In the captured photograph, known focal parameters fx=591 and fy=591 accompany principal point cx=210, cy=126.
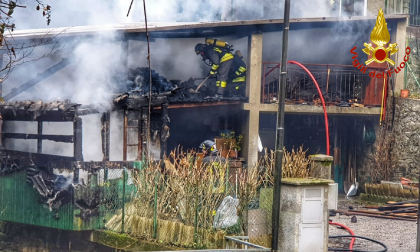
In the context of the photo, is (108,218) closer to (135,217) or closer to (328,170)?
(135,217)

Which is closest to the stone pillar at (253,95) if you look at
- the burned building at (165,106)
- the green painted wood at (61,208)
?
the burned building at (165,106)

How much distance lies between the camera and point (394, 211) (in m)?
16.9

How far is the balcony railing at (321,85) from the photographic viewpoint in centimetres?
2050

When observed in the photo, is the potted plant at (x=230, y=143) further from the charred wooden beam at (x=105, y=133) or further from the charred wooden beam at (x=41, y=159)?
the charred wooden beam at (x=41, y=159)

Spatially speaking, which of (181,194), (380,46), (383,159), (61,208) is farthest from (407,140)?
(61,208)

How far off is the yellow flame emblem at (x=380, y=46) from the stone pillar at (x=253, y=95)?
13.3 ft

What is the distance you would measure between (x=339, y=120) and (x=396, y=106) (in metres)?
2.58

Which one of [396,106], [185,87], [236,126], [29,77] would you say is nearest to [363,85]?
[396,106]

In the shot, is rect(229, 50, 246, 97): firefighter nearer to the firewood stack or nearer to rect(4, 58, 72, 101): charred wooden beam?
the firewood stack

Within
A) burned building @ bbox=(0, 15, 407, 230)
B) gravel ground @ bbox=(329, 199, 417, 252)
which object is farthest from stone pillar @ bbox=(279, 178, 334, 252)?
burned building @ bbox=(0, 15, 407, 230)

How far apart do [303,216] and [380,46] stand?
462 inches

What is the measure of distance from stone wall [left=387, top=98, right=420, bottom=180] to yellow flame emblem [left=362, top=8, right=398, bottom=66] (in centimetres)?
166

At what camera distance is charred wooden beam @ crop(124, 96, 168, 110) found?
1564 cm

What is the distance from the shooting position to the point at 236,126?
2109 centimetres
